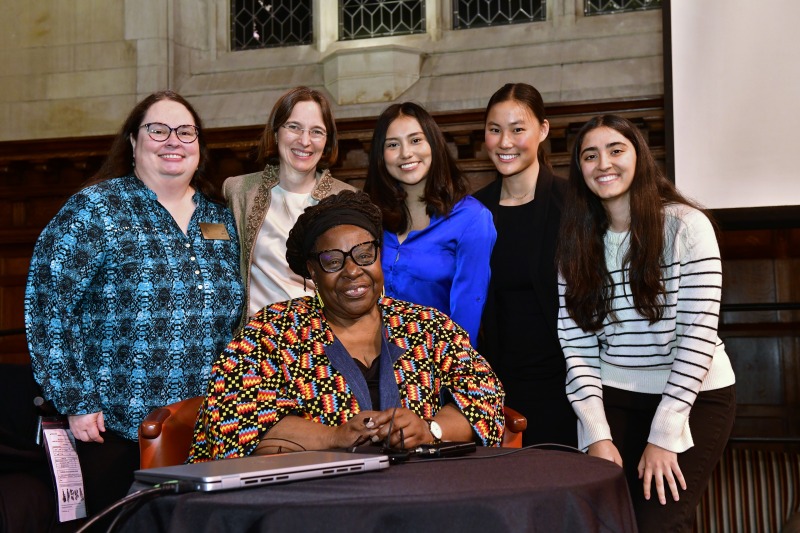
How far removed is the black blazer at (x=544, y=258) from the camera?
10.1 feet

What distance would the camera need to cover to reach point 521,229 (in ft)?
10.5

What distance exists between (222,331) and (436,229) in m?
0.78

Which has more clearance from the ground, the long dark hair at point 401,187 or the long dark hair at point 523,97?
the long dark hair at point 523,97

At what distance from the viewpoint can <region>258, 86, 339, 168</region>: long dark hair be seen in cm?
322

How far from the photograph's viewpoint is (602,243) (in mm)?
2738

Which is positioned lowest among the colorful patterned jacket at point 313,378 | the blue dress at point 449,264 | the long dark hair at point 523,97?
the colorful patterned jacket at point 313,378

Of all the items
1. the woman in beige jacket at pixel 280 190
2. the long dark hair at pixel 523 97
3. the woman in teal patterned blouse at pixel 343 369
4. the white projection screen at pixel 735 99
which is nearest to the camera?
the woman in teal patterned blouse at pixel 343 369

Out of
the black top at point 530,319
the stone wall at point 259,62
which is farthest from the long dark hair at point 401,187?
the stone wall at point 259,62

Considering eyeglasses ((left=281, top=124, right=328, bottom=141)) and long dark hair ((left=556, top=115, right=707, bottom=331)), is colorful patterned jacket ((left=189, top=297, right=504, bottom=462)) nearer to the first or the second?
long dark hair ((left=556, top=115, right=707, bottom=331))

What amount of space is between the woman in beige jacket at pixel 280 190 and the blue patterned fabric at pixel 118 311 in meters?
0.32

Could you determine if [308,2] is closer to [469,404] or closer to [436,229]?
[436,229]

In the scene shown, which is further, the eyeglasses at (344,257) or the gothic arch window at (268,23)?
the gothic arch window at (268,23)

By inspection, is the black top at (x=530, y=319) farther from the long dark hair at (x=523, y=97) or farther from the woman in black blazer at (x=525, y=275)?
the long dark hair at (x=523, y=97)

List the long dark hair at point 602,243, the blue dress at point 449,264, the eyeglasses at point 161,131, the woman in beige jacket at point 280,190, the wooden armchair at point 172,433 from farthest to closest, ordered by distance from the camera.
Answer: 1. the woman in beige jacket at point 280,190
2. the blue dress at point 449,264
3. the eyeglasses at point 161,131
4. the long dark hair at point 602,243
5. the wooden armchair at point 172,433
